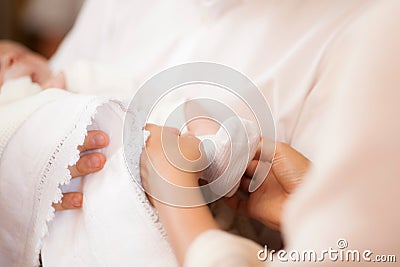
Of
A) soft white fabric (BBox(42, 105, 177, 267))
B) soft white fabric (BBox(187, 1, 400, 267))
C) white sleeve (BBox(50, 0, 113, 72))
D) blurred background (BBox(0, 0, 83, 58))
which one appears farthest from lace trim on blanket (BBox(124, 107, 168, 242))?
blurred background (BBox(0, 0, 83, 58))

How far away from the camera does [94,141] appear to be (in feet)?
1.99

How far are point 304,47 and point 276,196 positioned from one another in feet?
0.66

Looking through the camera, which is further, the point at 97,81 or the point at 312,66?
the point at 97,81

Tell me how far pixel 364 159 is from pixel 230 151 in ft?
0.70

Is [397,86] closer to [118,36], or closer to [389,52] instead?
[389,52]

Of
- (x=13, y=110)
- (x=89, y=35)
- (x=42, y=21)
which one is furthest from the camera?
(x=42, y=21)

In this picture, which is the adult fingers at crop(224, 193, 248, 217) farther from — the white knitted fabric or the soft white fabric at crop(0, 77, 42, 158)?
the soft white fabric at crop(0, 77, 42, 158)

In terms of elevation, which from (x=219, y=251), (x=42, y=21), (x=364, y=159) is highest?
(x=364, y=159)

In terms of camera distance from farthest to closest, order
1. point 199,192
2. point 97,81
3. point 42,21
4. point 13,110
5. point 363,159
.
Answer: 1. point 42,21
2. point 97,81
3. point 13,110
4. point 199,192
5. point 363,159

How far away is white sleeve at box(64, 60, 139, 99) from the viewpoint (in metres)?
0.78

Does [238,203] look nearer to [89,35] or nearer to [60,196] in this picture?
[60,196]

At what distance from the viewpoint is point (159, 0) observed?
0.92 meters

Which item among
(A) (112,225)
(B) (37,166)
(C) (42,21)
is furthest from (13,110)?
(C) (42,21)

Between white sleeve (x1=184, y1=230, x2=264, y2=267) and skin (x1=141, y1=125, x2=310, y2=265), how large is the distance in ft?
0.08
